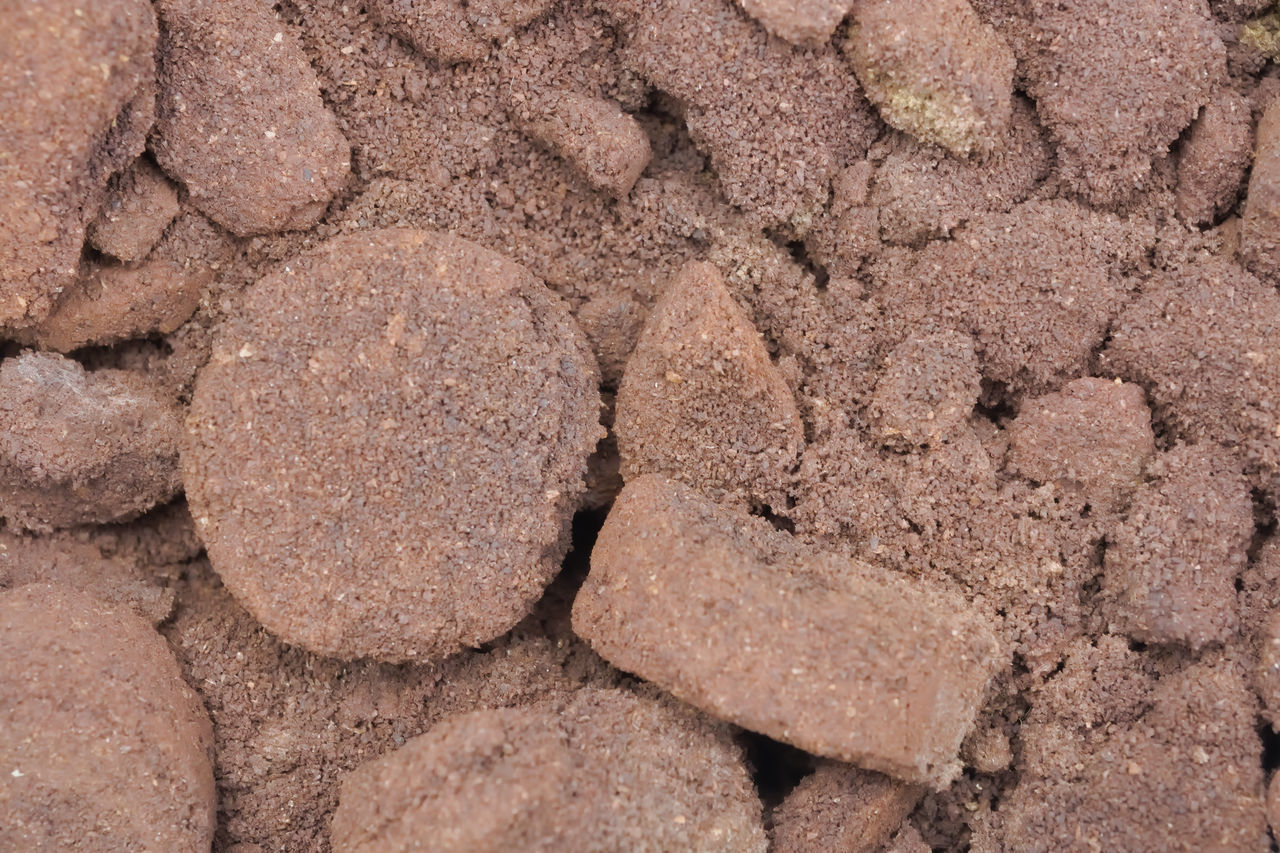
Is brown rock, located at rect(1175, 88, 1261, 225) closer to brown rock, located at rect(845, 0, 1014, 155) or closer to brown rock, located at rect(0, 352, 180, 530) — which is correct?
brown rock, located at rect(845, 0, 1014, 155)

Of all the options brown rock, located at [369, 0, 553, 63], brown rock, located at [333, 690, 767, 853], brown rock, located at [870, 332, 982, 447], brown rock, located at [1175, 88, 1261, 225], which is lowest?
brown rock, located at [333, 690, 767, 853]

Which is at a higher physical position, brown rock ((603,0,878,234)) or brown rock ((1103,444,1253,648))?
brown rock ((603,0,878,234))

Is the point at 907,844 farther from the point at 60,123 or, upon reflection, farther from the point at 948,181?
the point at 60,123

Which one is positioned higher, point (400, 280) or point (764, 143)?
point (764, 143)

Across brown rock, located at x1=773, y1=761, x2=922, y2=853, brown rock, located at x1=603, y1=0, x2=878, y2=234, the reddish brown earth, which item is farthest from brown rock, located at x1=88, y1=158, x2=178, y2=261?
brown rock, located at x1=773, y1=761, x2=922, y2=853

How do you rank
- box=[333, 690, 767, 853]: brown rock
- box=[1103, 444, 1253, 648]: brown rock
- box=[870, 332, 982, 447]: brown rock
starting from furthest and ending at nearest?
box=[870, 332, 982, 447]: brown rock
box=[1103, 444, 1253, 648]: brown rock
box=[333, 690, 767, 853]: brown rock

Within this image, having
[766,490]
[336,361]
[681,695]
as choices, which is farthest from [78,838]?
[766,490]

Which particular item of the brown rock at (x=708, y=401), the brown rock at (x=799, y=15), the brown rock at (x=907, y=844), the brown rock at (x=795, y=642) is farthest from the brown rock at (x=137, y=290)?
the brown rock at (x=907, y=844)

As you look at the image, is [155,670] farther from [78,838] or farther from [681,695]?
[681,695]
